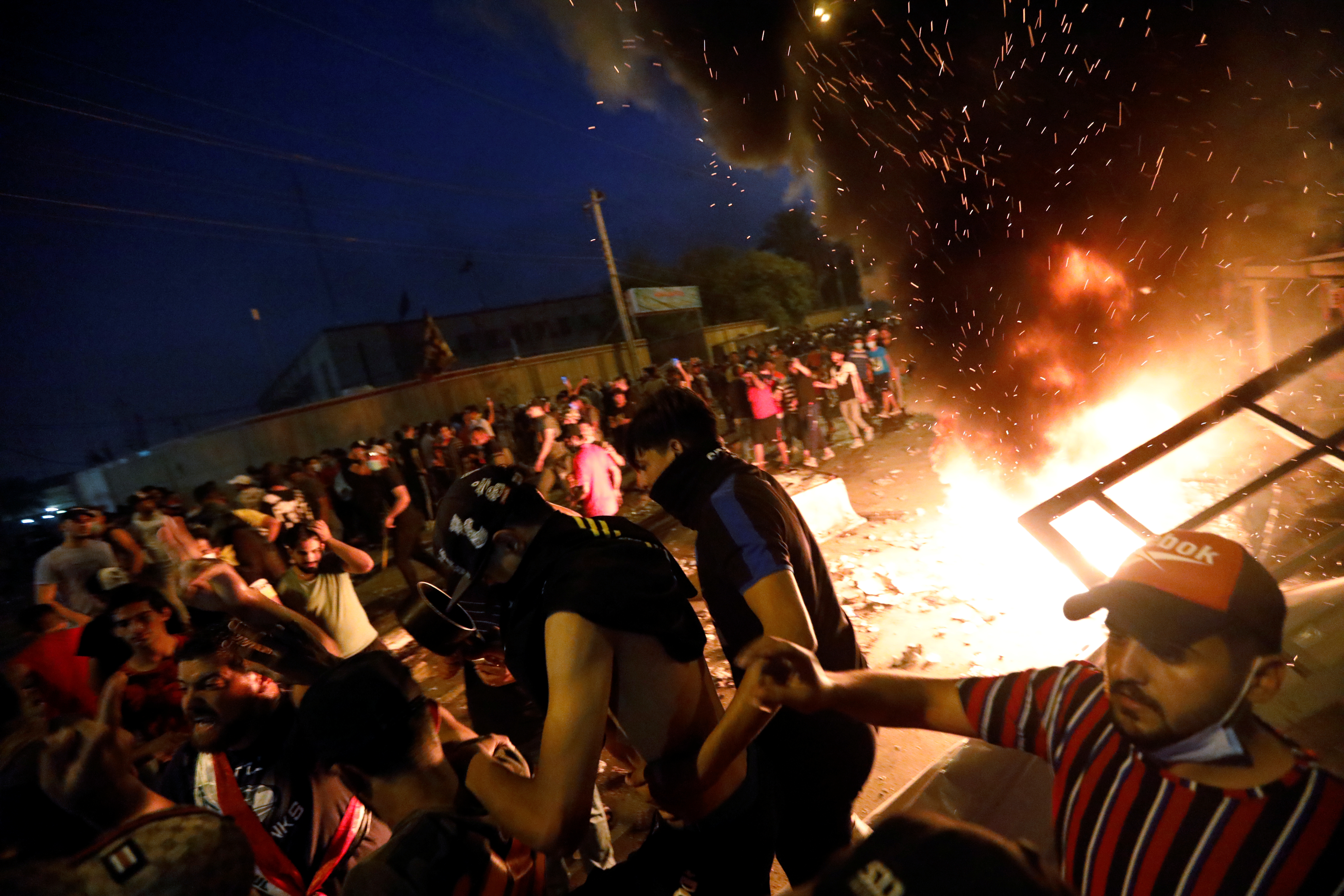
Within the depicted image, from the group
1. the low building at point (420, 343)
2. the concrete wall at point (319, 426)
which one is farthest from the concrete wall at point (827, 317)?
the concrete wall at point (319, 426)

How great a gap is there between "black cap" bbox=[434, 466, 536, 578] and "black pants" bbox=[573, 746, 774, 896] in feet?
2.94

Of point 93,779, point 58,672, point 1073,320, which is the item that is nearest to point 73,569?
point 58,672

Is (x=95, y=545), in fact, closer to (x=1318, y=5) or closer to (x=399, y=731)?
(x=399, y=731)

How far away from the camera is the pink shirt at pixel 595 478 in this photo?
253 inches

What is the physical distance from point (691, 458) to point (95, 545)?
7.09 meters

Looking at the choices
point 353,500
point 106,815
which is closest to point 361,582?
point 353,500

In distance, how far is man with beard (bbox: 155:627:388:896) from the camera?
1927 mm

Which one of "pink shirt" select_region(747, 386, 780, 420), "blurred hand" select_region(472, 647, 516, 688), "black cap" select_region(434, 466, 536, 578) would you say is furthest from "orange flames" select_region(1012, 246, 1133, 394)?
"black cap" select_region(434, 466, 536, 578)

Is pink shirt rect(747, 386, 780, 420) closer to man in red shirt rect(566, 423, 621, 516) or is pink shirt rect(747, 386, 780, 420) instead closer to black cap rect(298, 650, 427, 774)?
man in red shirt rect(566, 423, 621, 516)

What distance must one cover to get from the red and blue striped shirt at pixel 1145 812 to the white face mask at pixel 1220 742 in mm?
Result: 46

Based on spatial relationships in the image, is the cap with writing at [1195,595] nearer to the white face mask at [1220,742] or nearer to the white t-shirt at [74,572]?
the white face mask at [1220,742]

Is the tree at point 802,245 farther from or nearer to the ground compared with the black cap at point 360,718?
farther from the ground

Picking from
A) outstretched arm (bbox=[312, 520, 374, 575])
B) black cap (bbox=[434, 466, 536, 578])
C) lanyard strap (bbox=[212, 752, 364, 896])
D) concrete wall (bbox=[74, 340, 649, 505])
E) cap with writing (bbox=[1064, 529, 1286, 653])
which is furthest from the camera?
concrete wall (bbox=[74, 340, 649, 505])

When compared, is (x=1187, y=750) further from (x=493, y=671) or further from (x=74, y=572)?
(x=74, y=572)
